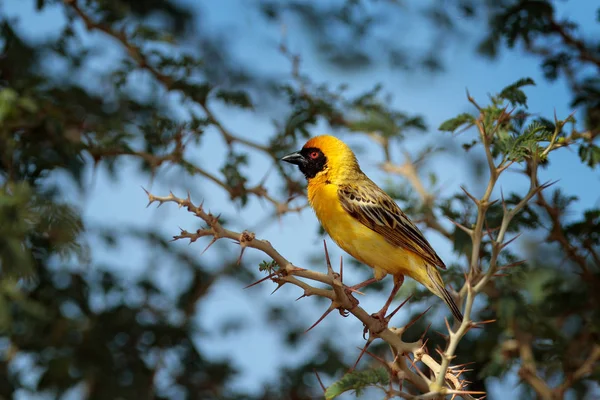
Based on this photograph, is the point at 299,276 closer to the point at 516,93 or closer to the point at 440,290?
the point at 440,290

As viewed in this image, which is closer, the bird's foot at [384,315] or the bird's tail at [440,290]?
the bird's foot at [384,315]

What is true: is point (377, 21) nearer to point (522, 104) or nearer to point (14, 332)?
point (522, 104)

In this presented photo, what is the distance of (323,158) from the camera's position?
4664 mm

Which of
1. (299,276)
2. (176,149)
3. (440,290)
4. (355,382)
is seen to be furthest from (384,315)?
(176,149)

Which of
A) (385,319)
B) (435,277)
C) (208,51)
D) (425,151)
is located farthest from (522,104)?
(208,51)

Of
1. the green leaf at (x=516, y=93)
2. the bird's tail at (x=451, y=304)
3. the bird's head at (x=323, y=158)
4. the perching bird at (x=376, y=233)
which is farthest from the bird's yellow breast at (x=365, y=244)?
the green leaf at (x=516, y=93)

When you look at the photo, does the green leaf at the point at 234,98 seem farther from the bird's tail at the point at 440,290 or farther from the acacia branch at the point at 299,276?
the acacia branch at the point at 299,276

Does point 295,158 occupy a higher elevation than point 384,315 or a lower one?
higher

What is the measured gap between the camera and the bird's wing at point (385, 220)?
387cm

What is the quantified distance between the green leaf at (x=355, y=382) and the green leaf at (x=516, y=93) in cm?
175

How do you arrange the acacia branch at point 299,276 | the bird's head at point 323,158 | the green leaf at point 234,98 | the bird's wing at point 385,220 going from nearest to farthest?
the acacia branch at point 299,276 → the bird's wing at point 385,220 → the bird's head at point 323,158 → the green leaf at point 234,98

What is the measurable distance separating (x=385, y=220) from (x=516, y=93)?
105 centimetres

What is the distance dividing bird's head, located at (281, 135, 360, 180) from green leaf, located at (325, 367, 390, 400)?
79.3 inches

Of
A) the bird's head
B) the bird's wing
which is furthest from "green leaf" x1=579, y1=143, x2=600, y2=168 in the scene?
the bird's head
